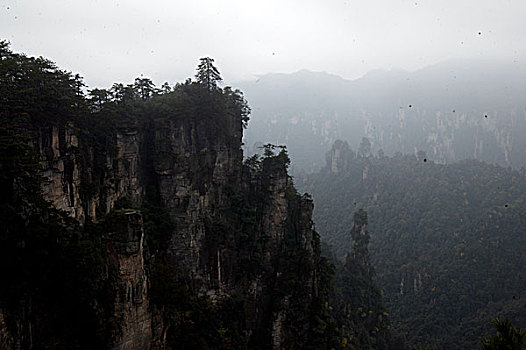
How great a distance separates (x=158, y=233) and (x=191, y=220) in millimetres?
1784

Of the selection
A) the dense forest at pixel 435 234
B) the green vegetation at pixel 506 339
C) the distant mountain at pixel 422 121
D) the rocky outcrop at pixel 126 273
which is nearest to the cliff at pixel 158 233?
the rocky outcrop at pixel 126 273

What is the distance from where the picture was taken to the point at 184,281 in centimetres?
1784

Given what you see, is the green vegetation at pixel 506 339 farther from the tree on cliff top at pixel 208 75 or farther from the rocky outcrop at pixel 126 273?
the tree on cliff top at pixel 208 75

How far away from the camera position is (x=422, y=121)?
16988cm

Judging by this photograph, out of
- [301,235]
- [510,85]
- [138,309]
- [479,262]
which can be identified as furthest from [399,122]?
[138,309]

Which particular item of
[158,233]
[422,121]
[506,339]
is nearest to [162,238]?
[158,233]

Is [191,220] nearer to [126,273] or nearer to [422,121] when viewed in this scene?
[126,273]

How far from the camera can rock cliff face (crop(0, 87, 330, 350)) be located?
36.5 feet

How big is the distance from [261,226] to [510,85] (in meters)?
200

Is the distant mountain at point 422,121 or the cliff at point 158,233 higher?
the distant mountain at point 422,121

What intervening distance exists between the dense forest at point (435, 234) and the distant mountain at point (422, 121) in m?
48.2

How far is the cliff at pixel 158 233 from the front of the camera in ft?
32.8

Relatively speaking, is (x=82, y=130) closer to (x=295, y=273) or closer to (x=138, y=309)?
(x=138, y=309)

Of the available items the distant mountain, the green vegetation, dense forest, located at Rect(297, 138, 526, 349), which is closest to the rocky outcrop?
the green vegetation
